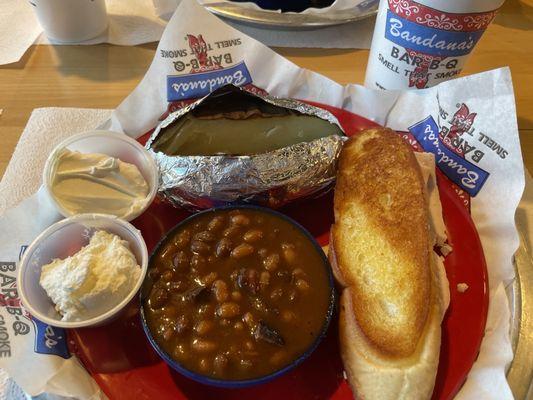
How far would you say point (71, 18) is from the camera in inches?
63.2

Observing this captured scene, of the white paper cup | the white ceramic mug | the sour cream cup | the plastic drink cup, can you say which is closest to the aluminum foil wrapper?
the sour cream cup

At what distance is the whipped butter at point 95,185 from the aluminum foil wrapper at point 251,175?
2.9 inches

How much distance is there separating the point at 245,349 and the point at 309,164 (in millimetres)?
439

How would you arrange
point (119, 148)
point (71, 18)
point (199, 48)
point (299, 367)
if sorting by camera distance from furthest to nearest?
point (71, 18)
point (199, 48)
point (119, 148)
point (299, 367)

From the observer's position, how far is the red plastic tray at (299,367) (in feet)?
3.07

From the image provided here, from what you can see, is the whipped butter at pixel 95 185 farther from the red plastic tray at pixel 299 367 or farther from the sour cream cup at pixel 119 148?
the red plastic tray at pixel 299 367

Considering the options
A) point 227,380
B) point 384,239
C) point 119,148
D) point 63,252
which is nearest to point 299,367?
point 227,380

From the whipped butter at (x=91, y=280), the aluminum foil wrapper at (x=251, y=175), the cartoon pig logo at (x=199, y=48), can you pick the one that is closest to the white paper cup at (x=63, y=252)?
the whipped butter at (x=91, y=280)

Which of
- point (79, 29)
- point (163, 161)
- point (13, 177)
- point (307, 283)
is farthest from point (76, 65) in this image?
point (307, 283)

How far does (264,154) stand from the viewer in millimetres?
1088

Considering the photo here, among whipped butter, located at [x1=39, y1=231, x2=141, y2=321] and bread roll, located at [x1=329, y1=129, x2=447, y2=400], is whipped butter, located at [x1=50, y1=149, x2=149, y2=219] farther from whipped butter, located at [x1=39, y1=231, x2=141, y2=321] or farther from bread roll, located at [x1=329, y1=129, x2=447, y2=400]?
bread roll, located at [x1=329, y1=129, x2=447, y2=400]

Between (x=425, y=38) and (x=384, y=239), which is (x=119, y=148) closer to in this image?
(x=384, y=239)

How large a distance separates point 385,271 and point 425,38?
1.84 ft

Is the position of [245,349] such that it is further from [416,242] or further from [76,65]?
[76,65]
